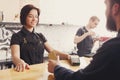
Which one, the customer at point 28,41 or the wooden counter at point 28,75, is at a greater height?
the customer at point 28,41

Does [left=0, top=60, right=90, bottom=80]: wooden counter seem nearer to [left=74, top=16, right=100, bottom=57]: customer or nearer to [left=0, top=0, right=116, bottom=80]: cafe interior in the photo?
[left=0, top=0, right=116, bottom=80]: cafe interior

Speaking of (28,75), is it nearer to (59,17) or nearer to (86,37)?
(86,37)

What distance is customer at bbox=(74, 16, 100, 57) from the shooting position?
12.9 feet

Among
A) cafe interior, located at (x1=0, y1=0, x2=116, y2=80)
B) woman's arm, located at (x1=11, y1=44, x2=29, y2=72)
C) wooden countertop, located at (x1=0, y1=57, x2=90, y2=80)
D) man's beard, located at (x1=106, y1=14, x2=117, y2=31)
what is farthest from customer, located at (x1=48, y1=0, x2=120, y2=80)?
cafe interior, located at (x1=0, y1=0, x2=116, y2=80)

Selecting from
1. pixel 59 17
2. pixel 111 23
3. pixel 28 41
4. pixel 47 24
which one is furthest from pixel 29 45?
pixel 59 17

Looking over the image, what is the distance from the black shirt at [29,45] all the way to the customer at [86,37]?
62.9 inches

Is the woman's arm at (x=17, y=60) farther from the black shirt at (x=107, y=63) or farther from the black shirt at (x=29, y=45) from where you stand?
the black shirt at (x=107, y=63)

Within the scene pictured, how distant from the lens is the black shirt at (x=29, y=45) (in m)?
2.28

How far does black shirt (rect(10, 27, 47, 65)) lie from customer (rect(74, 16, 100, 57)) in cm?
160

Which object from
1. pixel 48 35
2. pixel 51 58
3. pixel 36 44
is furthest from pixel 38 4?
pixel 51 58

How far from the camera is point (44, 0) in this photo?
455 cm

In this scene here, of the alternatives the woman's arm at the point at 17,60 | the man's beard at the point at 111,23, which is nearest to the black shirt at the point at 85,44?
the woman's arm at the point at 17,60

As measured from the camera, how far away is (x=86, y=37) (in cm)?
399

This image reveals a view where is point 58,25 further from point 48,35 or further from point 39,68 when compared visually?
point 39,68
